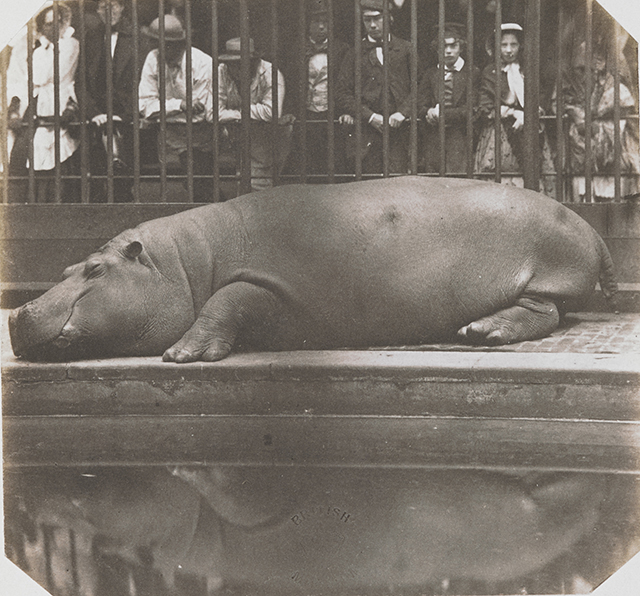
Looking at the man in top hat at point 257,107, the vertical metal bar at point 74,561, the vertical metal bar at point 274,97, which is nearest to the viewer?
the vertical metal bar at point 74,561

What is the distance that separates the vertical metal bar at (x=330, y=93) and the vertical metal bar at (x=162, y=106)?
3.71 ft

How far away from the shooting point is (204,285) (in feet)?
20.5

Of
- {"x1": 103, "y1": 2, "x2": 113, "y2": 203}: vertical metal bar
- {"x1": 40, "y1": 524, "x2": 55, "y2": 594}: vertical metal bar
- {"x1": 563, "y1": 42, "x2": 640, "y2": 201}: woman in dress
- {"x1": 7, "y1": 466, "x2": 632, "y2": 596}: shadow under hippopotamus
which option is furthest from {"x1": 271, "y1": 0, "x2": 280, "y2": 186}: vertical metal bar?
{"x1": 40, "y1": 524, "x2": 55, "y2": 594}: vertical metal bar

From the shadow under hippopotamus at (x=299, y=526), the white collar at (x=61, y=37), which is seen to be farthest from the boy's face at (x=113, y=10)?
the shadow under hippopotamus at (x=299, y=526)

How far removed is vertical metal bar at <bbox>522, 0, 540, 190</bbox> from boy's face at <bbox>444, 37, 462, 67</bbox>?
19.0 inches

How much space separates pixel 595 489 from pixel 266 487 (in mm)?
1534

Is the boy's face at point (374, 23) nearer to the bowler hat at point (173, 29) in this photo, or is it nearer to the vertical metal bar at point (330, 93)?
the vertical metal bar at point (330, 93)

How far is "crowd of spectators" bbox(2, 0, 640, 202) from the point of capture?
7.09 meters

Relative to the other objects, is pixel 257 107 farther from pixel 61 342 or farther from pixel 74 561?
pixel 74 561

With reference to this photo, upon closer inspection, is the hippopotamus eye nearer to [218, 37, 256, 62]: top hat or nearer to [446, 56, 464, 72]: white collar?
[218, 37, 256, 62]: top hat

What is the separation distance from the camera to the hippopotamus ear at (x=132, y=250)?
6.10 metres

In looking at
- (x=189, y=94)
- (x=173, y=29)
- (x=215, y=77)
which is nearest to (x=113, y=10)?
(x=173, y=29)

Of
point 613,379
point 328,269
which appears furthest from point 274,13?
point 613,379

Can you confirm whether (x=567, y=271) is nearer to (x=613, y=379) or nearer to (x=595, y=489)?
(x=613, y=379)
